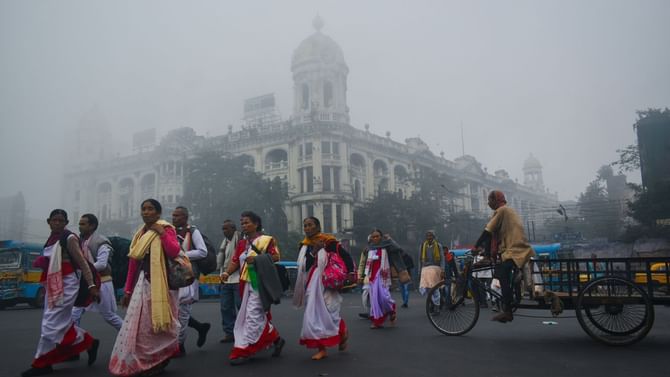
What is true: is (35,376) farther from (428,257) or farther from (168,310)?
(428,257)

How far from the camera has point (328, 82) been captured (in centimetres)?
4794

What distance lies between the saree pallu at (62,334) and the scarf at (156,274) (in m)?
0.99

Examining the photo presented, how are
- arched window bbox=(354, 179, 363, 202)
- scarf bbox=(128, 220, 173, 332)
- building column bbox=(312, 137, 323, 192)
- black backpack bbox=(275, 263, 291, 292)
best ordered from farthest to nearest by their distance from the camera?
1. arched window bbox=(354, 179, 363, 202)
2. building column bbox=(312, 137, 323, 192)
3. black backpack bbox=(275, 263, 291, 292)
4. scarf bbox=(128, 220, 173, 332)

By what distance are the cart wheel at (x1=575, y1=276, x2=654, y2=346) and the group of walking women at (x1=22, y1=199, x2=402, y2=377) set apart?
9.68 ft

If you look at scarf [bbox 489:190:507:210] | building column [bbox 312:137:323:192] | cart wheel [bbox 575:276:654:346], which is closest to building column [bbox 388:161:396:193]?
building column [bbox 312:137:323:192]

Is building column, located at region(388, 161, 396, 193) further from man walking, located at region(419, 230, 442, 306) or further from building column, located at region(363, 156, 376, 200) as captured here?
man walking, located at region(419, 230, 442, 306)

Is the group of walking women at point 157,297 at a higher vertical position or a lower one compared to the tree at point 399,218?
lower

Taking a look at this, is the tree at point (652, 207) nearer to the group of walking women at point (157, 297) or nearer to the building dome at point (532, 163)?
the group of walking women at point (157, 297)

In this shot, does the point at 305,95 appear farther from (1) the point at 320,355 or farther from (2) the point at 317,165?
(1) the point at 320,355

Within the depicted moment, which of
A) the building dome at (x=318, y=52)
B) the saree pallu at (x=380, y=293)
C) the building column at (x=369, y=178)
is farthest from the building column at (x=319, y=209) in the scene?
the saree pallu at (x=380, y=293)

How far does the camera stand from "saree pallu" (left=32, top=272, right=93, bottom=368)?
501 centimetres

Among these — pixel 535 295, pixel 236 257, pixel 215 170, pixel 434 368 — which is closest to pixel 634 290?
pixel 535 295

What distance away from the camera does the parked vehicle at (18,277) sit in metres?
15.9

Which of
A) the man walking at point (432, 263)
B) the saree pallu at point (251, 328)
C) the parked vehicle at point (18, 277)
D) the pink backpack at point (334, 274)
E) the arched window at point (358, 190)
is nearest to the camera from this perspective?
the saree pallu at point (251, 328)
